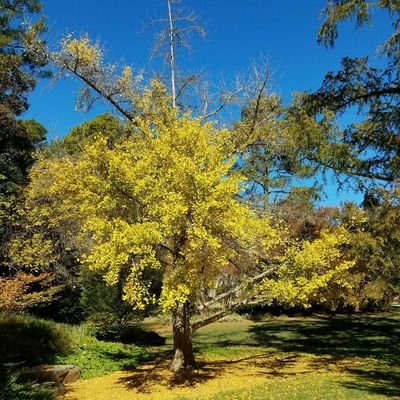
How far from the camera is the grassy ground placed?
890 cm

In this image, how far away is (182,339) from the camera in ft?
37.3

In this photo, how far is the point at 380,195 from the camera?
351 inches

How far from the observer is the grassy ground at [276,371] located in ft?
29.2

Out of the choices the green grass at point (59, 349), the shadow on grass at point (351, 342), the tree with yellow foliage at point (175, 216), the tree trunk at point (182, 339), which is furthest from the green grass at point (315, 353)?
the green grass at point (59, 349)

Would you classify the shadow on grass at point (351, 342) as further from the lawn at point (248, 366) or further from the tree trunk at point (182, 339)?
the tree trunk at point (182, 339)

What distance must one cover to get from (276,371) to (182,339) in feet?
9.19

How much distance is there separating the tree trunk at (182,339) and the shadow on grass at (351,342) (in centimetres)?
381

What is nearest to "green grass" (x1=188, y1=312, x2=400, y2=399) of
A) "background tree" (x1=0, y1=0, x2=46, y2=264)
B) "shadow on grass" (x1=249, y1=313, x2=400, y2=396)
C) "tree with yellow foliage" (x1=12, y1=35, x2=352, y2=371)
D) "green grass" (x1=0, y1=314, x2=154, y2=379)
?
"shadow on grass" (x1=249, y1=313, x2=400, y2=396)

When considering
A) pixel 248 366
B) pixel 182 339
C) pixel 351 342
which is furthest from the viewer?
pixel 351 342

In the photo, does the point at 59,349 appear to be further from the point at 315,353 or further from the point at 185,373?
the point at 315,353

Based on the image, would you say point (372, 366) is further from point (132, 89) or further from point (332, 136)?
point (132, 89)

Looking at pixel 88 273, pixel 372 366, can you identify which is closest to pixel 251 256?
pixel 372 366

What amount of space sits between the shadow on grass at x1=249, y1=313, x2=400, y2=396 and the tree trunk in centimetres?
381

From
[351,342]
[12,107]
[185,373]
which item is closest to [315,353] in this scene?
[351,342]
